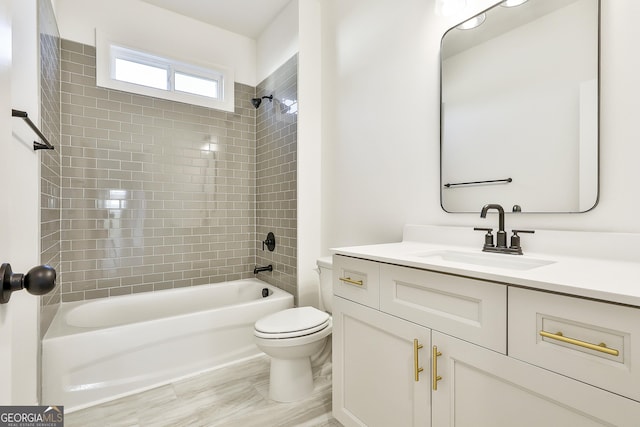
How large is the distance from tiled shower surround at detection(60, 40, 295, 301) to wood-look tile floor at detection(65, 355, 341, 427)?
0.98m

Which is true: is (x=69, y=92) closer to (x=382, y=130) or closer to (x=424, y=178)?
(x=382, y=130)

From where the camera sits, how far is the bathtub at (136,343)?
175cm

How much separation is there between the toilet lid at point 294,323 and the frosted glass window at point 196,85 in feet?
7.39

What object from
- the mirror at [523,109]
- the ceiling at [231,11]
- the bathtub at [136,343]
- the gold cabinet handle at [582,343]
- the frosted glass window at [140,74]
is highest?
the ceiling at [231,11]

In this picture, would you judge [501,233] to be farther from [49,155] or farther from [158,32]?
[158,32]

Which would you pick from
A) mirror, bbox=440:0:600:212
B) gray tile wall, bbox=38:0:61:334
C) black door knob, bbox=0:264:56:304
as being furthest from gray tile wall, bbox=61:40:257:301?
black door knob, bbox=0:264:56:304

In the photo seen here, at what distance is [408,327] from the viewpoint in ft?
3.76

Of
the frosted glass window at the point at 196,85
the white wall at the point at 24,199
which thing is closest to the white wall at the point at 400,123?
the frosted glass window at the point at 196,85

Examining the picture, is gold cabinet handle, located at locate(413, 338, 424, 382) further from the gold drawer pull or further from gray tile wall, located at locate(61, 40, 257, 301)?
gray tile wall, located at locate(61, 40, 257, 301)

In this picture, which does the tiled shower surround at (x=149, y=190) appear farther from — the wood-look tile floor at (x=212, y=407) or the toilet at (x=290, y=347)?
the wood-look tile floor at (x=212, y=407)

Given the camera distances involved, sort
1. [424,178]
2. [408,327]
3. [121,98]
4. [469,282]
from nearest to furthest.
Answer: [469,282] → [408,327] → [424,178] → [121,98]

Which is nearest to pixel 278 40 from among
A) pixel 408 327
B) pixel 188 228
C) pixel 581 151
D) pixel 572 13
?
pixel 188 228

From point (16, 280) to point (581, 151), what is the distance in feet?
5.72

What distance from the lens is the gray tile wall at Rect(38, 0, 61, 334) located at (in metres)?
1.70
